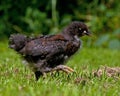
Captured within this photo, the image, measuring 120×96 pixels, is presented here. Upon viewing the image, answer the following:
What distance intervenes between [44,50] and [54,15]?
411 inches

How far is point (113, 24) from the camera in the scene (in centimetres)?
1803

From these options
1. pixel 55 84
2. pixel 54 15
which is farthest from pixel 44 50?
pixel 54 15

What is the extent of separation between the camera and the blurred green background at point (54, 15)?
17750 mm

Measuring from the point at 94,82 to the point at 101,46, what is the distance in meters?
9.61

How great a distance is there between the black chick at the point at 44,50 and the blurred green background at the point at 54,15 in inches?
384

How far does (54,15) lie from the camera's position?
17.9 m

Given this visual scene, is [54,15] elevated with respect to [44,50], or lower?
elevated

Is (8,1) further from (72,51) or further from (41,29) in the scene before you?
(72,51)

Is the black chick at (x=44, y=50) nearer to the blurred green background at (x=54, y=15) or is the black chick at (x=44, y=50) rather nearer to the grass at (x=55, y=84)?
the grass at (x=55, y=84)

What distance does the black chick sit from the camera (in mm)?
7477

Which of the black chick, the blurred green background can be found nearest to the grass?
the black chick

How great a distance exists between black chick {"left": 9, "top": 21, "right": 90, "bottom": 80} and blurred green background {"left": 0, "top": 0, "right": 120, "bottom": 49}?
384 inches

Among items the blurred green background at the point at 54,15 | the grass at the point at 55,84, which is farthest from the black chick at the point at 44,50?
the blurred green background at the point at 54,15

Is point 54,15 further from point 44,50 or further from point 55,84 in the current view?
point 55,84
